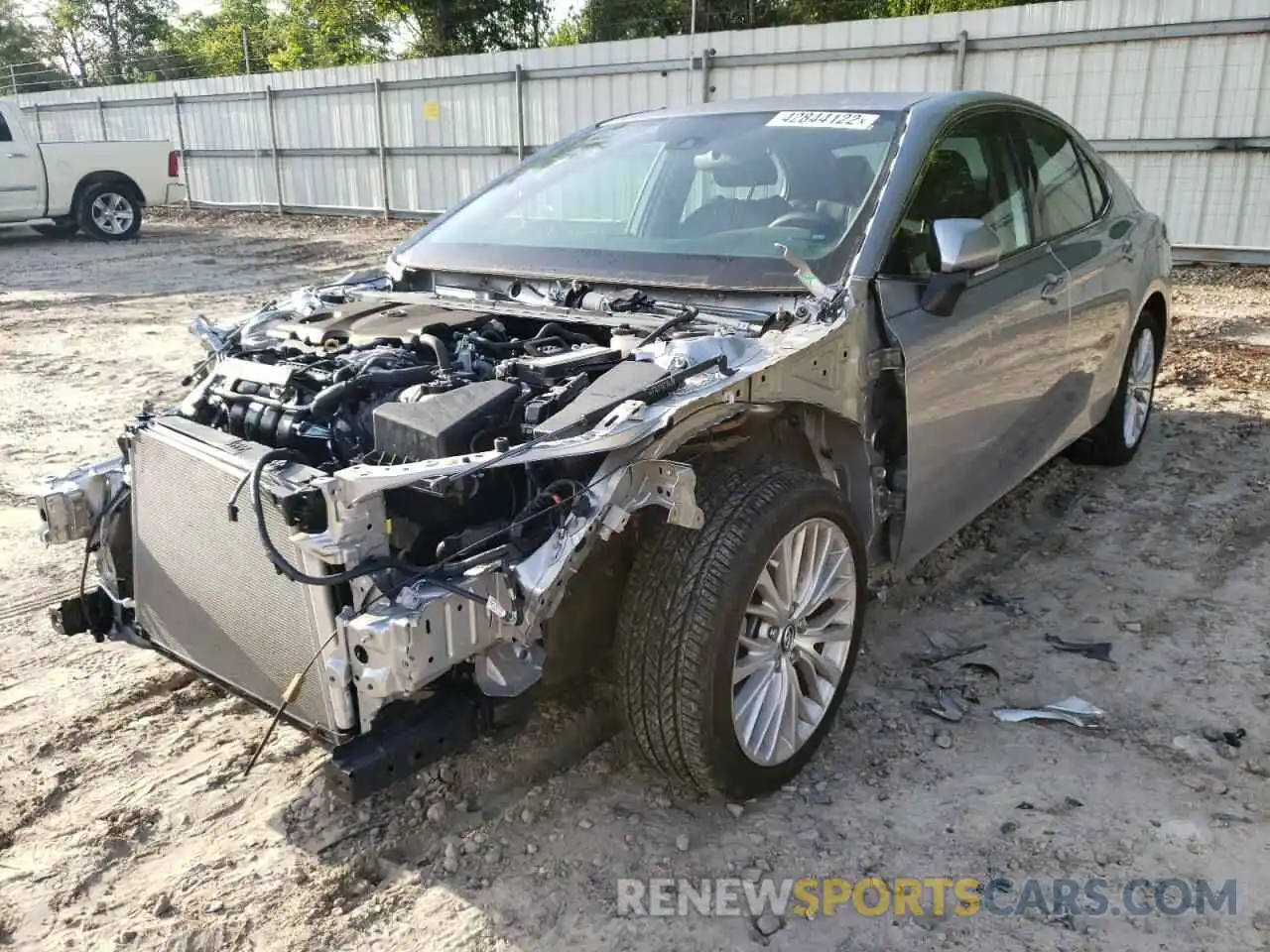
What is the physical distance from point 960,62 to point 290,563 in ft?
Result: 35.3

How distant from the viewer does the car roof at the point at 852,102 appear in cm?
364

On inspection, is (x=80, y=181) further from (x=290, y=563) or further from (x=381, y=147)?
(x=290, y=563)

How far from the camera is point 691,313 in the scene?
3.04 meters

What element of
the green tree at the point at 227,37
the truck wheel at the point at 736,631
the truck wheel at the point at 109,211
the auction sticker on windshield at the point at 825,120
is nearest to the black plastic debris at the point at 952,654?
the truck wheel at the point at 736,631

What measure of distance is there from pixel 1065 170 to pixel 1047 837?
2896 mm

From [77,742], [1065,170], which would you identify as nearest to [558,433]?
[77,742]

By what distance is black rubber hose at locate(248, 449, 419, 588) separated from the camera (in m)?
2.18

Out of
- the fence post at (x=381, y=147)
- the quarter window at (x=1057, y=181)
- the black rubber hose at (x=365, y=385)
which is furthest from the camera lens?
the fence post at (x=381, y=147)

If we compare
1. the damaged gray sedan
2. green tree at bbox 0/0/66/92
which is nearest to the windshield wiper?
the damaged gray sedan

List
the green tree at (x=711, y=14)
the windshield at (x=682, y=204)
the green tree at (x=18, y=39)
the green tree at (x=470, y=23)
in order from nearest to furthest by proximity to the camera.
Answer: the windshield at (x=682, y=204) < the green tree at (x=711, y=14) < the green tree at (x=470, y=23) < the green tree at (x=18, y=39)

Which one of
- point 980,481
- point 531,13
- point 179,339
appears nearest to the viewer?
point 980,481

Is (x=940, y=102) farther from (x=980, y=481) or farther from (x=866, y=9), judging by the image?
(x=866, y=9)

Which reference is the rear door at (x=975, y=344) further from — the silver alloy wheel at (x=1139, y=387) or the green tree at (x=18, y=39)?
the green tree at (x=18, y=39)

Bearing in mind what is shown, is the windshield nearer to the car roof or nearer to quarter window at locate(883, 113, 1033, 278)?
the car roof
